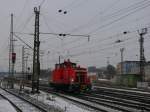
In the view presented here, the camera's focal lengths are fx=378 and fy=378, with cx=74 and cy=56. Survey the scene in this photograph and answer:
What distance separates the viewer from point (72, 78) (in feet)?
120

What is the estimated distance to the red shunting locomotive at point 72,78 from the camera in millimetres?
36531

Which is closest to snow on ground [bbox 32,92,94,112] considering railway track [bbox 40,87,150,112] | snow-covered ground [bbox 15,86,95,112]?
snow-covered ground [bbox 15,86,95,112]

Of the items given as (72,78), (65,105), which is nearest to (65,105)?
(65,105)

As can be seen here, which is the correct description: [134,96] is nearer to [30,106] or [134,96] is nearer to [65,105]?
[65,105]

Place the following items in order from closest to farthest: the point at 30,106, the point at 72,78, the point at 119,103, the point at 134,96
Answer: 1. the point at 30,106
2. the point at 119,103
3. the point at 134,96
4. the point at 72,78

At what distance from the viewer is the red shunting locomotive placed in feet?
120

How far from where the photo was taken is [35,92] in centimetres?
3794

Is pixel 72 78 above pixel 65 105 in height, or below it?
above

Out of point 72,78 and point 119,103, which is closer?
point 119,103

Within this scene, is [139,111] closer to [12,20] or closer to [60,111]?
[60,111]

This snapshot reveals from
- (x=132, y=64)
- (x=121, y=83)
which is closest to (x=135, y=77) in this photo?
(x=121, y=83)

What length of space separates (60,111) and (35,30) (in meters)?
20.2

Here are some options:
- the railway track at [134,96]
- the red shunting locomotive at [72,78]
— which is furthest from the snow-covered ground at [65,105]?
the red shunting locomotive at [72,78]

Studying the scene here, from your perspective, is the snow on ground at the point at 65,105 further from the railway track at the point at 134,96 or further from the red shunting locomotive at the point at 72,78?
the red shunting locomotive at the point at 72,78
